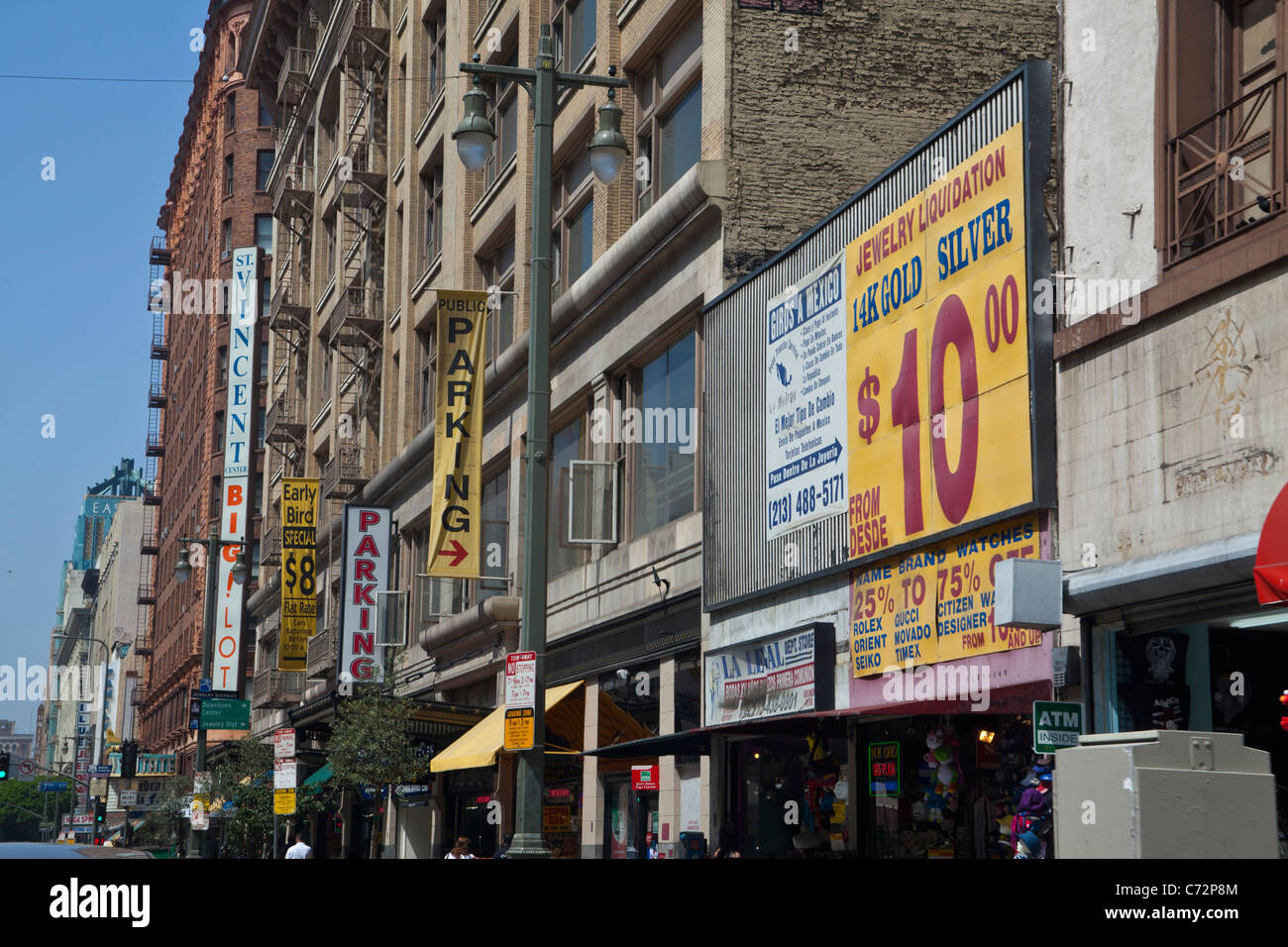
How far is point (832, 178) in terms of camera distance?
23.0 meters

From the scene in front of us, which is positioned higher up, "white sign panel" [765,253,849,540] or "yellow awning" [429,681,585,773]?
"white sign panel" [765,253,849,540]

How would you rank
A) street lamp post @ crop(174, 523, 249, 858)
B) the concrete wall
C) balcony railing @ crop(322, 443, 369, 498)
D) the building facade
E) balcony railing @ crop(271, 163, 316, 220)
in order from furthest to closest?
balcony railing @ crop(271, 163, 316, 220) < street lamp post @ crop(174, 523, 249, 858) < balcony railing @ crop(322, 443, 369, 498) < the concrete wall < the building facade

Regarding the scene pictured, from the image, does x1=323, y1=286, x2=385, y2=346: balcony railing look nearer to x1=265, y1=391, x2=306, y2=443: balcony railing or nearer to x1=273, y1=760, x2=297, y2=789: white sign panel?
x1=265, y1=391, x2=306, y2=443: balcony railing

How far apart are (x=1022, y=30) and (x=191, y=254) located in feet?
312

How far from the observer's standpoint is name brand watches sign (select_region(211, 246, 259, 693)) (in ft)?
239

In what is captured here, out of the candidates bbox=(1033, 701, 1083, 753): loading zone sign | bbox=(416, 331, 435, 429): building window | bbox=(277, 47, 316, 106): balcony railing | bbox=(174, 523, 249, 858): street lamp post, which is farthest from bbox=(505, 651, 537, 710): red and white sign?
bbox=(277, 47, 316, 106): balcony railing

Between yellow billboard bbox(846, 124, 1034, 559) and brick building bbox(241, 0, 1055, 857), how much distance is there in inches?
200

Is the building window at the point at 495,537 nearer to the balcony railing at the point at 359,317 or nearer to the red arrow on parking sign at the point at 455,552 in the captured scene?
the red arrow on parking sign at the point at 455,552

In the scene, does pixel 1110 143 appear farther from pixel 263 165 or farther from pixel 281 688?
pixel 263 165

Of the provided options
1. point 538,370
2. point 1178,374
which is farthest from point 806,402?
point 1178,374

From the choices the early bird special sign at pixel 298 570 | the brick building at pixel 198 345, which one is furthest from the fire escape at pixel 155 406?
the early bird special sign at pixel 298 570

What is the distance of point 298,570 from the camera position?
51781mm

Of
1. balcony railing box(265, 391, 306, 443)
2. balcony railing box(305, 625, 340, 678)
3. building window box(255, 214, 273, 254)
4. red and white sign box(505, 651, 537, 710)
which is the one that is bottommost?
red and white sign box(505, 651, 537, 710)
